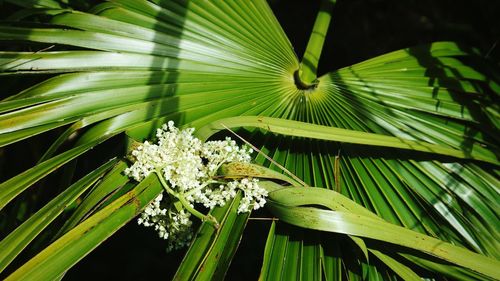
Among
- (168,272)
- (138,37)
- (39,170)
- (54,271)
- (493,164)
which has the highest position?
(138,37)

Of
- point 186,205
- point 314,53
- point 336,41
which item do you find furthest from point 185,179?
point 336,41

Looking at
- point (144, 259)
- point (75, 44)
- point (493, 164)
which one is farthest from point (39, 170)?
point (144, 259)

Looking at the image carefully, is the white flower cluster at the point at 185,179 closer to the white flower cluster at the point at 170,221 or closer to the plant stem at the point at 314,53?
the white flower cluster at the point at 170,221

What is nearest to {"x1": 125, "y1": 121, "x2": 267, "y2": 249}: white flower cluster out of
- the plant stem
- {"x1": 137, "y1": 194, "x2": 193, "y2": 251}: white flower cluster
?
{"x1": 137, "y1": 194, "x2": 193, "y2": 251}: white flower cluster

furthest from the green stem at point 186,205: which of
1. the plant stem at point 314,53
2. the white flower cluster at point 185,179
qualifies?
the plant stem at point 314,53

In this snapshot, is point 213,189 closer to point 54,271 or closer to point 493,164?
point 54,271

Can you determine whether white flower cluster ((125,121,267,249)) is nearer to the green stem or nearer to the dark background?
the green stem

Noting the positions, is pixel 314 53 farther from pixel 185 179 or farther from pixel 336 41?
pixel 336 41
